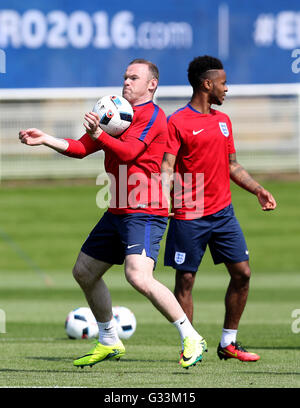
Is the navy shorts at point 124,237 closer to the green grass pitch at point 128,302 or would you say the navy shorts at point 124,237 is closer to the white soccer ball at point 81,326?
the green grass pitch at point 128,302

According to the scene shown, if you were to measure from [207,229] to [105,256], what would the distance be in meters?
1.10

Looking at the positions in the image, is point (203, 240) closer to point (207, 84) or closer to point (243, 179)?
point (243, 179)

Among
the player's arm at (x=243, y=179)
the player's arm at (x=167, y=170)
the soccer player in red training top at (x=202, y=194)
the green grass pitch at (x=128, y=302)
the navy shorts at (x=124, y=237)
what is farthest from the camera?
the player's arm at (x=243, y=179)

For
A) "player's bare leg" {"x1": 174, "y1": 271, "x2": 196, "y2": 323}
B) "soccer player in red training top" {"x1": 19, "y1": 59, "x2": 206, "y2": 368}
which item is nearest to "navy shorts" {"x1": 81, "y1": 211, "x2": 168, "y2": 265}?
"soccer player in red training top" {"x1": 19, "y1": 59, "x2": 206, "y2": 368}

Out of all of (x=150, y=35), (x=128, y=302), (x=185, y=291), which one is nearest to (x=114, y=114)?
(x=185, y=291)

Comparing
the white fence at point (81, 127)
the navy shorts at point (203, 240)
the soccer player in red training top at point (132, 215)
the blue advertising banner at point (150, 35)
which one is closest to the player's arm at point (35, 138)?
the soccer player in red training top at point (132, 215)

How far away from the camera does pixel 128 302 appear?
53.6 ft

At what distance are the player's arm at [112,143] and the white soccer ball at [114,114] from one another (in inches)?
8.3

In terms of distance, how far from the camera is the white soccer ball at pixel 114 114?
7688mm

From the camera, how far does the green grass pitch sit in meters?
7.49

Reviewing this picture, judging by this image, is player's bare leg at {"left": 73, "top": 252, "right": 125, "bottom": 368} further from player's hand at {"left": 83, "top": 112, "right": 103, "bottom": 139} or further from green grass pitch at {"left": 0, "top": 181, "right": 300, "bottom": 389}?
player's hand at {"left": 83, "top": 112, "right": 103, "bottom": 139}

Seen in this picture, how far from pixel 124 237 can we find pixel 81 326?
3102 mm

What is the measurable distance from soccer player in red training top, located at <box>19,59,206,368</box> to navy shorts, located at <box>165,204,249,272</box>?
2.49ft

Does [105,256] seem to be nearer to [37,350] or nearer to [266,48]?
[37,350]
